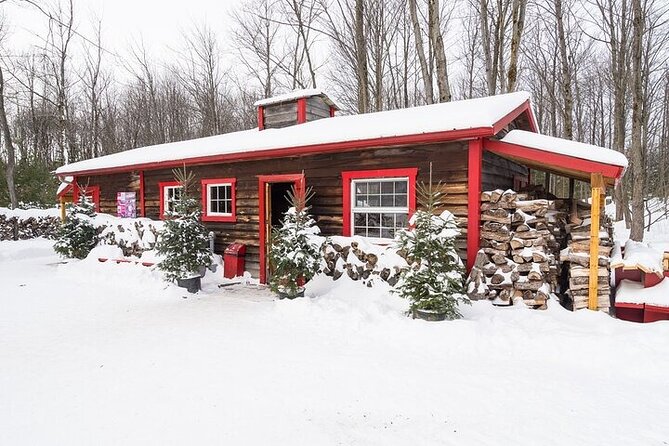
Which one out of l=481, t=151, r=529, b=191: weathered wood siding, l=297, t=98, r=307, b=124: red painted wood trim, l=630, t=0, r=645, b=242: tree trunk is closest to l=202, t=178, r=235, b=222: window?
l=297, t=98, r=307, b=124: red painted wood trim

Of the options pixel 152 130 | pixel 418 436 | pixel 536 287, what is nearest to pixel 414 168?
pixel 536 287

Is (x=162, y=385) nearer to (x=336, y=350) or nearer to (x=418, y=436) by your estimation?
(x=336, y=350)

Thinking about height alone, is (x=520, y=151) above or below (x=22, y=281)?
above

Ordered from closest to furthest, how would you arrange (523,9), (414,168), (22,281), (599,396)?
(599,396), (414,168), (22,281), (523,9)

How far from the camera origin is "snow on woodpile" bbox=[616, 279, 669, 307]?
5.43 meters

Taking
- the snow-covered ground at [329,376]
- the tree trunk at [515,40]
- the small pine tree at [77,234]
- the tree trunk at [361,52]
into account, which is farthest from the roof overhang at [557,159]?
the tree trunk at [361,52]

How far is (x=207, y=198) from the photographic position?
10.2 metres

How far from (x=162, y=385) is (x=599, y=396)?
14.0 feet

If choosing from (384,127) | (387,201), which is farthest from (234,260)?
(384,127)

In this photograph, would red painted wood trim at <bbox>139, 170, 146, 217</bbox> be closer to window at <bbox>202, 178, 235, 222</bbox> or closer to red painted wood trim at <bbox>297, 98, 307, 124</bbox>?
window at <bbox>202, 178, 235, 222</bbox>

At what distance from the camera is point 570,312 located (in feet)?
18.6

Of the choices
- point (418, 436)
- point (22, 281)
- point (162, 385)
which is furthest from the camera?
point (22, 281)

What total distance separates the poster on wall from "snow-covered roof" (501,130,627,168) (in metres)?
10.8

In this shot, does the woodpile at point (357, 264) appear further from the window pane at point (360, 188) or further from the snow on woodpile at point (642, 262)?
the snow on woodpile at point (642, 262)
